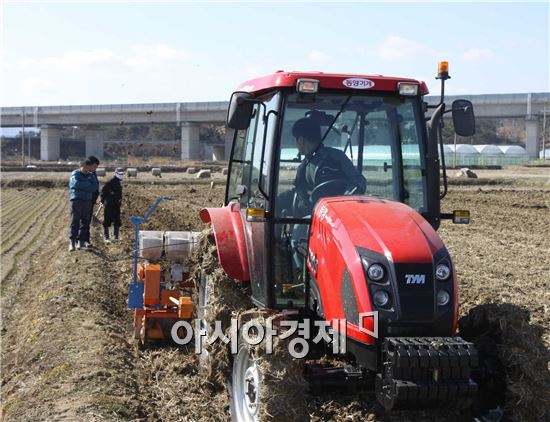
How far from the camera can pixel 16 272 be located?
13.0 m

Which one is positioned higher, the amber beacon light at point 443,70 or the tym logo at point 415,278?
the amber beacon light at point 443,70

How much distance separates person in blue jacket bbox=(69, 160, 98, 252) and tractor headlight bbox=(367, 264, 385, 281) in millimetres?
9607

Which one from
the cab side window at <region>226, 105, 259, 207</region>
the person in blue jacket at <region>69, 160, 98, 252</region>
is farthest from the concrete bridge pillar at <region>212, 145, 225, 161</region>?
the cab side window at <region>226, 105, 259, 207</region>

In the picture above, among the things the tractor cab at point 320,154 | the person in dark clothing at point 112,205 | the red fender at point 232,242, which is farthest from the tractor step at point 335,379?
the person in dark clothing at point 112,205

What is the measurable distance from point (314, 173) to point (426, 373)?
1732mm

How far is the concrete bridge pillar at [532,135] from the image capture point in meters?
64.9

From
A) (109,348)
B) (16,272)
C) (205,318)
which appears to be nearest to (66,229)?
(16,272)

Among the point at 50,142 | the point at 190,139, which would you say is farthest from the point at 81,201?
the point at 50,142

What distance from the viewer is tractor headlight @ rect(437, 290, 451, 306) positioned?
4.56 m

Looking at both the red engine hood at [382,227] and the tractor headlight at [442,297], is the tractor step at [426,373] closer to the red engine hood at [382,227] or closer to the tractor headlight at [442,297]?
the tractor headlight at [442,297]

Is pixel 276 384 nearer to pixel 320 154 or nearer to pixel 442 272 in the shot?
pixel 442 272

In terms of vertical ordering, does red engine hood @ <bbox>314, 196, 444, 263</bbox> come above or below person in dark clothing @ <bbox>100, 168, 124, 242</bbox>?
above

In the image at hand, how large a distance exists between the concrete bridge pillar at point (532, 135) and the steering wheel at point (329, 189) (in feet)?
198

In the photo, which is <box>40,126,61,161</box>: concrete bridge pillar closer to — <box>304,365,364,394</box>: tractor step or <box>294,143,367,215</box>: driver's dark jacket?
<box>294,143,367,215</box>: driver's dark jacket
